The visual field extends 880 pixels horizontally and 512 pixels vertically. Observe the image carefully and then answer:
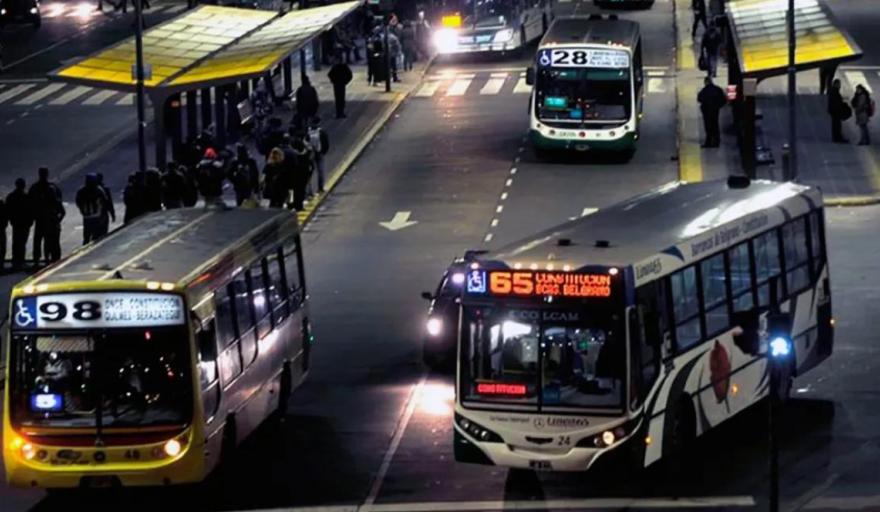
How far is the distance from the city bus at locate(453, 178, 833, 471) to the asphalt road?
0.67 m

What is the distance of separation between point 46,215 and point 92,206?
31.1 inches

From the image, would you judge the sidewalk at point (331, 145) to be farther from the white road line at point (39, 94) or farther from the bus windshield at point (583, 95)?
the white road line at point (39, 94)

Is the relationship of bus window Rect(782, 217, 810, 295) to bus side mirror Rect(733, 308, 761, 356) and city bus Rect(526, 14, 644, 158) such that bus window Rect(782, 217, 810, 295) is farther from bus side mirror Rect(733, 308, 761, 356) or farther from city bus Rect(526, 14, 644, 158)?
city bus Rect(526, 14, 644, 158)

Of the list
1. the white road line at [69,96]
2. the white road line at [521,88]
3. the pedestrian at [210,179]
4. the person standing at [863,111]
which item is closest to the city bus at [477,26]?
the white road line at [521,88]

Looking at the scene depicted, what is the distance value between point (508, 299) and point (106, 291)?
3939mm

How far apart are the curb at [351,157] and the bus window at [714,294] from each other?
48.9 feet

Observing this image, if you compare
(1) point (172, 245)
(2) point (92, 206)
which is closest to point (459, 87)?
(2) point (92, 206)

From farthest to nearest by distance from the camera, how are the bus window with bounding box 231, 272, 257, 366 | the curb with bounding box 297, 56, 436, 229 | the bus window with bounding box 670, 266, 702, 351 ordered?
the curb with bounding box 297, 56, 436, 229, the bus window with bounding box 231, 272, 257, 366, the bus window with bounding box 670, 266, 702, 351

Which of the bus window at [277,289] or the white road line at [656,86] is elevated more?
the bus window at [277,289]

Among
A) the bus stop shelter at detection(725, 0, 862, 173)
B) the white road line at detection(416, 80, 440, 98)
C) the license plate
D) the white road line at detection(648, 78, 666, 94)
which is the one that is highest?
the bus stop shelter at detection(725, 0, 862, 173)

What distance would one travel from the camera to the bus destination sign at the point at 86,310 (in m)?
21.7

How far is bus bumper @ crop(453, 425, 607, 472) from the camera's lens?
71.8 feet

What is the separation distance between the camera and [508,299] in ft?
72.3

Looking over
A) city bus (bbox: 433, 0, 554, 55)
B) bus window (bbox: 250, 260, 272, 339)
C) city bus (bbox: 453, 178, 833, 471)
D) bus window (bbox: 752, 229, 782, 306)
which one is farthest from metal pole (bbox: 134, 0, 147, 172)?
city bus (bbox: 433, 0, 554, 55)
